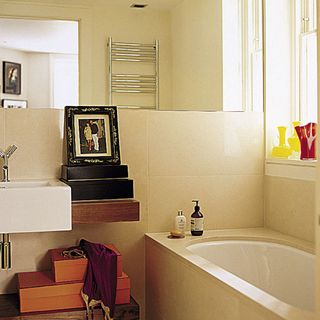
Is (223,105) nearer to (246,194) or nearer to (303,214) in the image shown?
(246,194)

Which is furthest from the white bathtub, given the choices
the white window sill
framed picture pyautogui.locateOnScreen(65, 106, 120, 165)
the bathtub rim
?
framed picture pyautogui.locateOnScreen(65, 106, 120, 165)

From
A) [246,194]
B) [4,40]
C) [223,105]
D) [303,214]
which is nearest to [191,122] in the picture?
[223,105]

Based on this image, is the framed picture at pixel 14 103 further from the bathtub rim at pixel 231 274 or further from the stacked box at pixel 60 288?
the bathtub rim at pixel 231 274

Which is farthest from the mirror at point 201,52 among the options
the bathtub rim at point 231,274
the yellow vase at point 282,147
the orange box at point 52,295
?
the orange box at point 52,295

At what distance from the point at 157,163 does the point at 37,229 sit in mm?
960

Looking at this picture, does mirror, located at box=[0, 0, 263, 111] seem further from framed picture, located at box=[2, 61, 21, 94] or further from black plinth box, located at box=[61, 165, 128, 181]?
black plinth box, located at box=[61, 165, 128, 181]

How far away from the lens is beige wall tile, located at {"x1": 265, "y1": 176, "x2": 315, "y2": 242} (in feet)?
10.4

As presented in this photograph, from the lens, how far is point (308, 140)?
319 centimetres

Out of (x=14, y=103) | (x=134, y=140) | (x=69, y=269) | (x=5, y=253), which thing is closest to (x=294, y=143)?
(x=134, y=140)

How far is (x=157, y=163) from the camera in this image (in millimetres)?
3443

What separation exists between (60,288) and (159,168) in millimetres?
936

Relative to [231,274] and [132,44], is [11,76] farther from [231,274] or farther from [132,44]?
[231,274]

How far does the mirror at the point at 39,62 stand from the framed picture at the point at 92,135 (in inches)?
3.5

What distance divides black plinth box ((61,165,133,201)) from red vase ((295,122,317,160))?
38.2 inches
